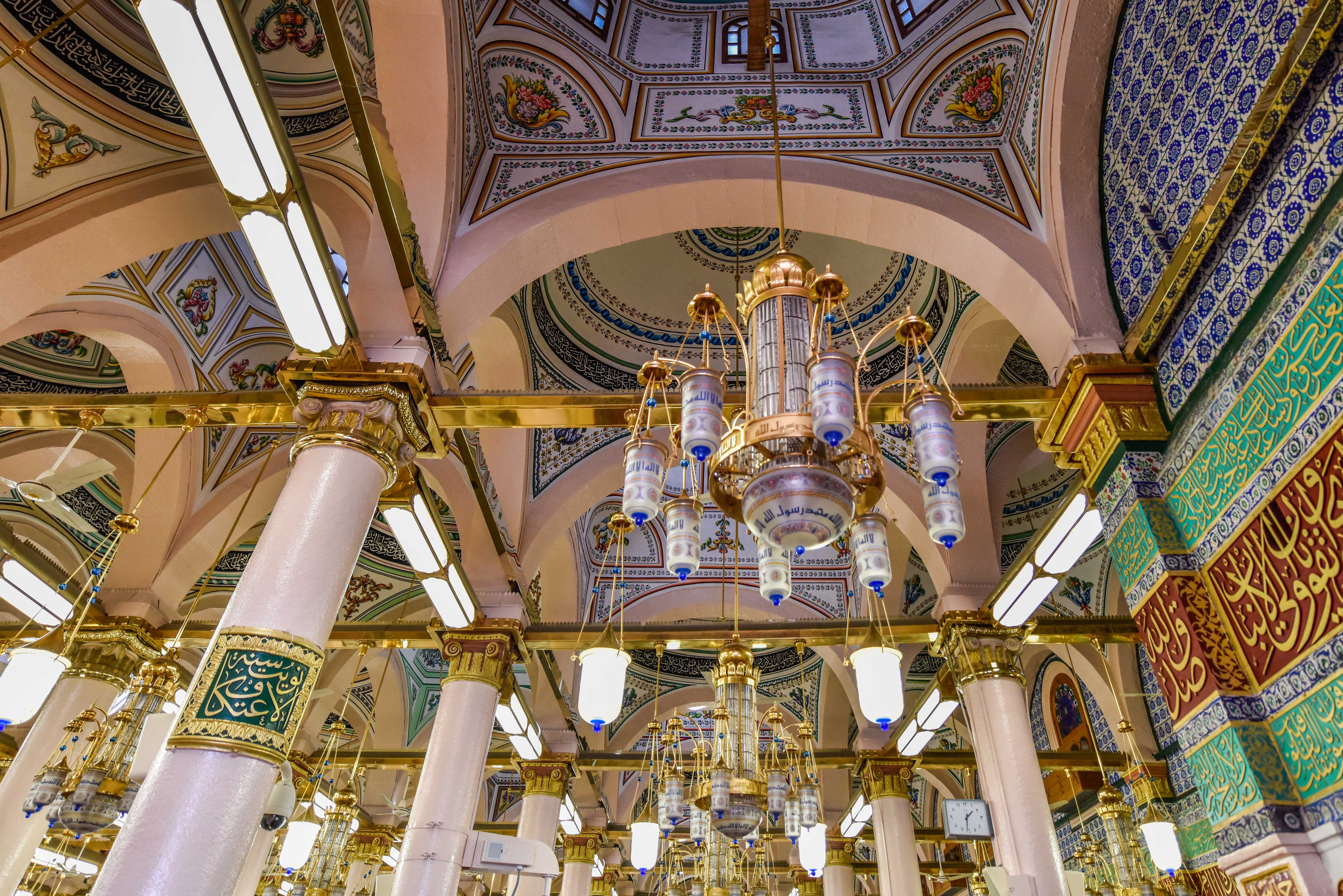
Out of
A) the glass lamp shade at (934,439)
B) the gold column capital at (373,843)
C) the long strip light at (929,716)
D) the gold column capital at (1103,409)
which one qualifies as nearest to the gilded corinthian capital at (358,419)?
the glass lamp shade at (934,439)

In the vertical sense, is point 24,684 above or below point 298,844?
above

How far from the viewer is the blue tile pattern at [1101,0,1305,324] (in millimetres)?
3344

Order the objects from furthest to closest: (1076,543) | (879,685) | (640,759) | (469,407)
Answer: (640,759), (1076,543), (469,407), (879,685)

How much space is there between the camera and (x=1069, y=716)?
9.60m

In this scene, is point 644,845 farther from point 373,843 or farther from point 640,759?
point 373,843

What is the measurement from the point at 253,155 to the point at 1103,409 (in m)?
4.14

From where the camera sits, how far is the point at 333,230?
5.20 m

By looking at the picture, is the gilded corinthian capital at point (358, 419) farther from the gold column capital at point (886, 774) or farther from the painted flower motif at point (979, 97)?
the gold column capital at point (886, 774)

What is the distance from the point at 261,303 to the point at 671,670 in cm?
824

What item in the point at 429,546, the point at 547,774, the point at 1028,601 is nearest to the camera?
the point at 429,546

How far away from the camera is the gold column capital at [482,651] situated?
20.2 ft

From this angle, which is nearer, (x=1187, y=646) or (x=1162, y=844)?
(x=1187, y=646)

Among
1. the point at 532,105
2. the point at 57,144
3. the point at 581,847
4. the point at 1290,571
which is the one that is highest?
the point at 532,105

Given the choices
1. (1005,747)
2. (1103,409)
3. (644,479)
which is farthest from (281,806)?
(1103,409)
